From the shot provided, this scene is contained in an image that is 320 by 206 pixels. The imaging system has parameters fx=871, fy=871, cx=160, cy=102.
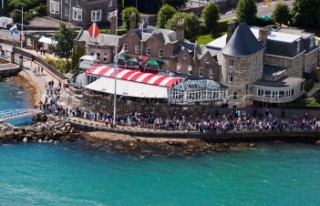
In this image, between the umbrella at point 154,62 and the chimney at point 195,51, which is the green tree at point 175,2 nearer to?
the umbrella at point 154,62

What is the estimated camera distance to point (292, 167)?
94.8m

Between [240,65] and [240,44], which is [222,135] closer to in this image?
[240,65]

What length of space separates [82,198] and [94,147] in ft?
45.2

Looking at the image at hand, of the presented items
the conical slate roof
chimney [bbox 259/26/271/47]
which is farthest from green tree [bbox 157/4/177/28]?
the conical slate roof

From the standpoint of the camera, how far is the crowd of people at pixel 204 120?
101750mm

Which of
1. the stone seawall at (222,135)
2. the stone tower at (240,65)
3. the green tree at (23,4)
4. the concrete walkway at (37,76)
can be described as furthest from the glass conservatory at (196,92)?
the green tree at (23,4)

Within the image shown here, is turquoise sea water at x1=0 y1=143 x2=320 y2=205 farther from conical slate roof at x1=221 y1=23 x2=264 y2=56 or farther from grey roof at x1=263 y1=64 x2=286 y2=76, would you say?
conical slate roof at x1=221 y1=23 x2=264 y2=56

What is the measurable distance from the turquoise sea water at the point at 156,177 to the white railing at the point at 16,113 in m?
6.62

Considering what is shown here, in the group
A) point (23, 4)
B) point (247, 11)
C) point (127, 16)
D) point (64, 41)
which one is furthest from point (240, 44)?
point (23, 4)

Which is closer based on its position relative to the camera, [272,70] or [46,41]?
[272,70]

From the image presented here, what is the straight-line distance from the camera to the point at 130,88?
345 ft

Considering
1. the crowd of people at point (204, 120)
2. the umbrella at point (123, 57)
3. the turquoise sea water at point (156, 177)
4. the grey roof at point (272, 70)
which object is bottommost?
the turquoise sea water at point (156, 177)

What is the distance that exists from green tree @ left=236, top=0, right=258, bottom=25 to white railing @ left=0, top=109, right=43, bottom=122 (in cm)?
4085

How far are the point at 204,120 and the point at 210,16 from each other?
1283 inches
